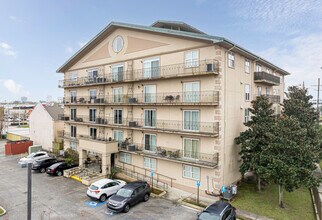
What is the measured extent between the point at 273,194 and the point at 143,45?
1981 centimetres

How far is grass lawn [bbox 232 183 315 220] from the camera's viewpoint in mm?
16641

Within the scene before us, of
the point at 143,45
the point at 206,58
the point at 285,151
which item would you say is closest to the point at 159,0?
the point at 143,45

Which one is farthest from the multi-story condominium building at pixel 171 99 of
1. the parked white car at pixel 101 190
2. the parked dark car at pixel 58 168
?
the parked white car at pixel 101 190

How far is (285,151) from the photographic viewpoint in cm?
1708

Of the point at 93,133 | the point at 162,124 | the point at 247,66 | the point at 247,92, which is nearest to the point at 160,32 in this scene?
the point at 162,124

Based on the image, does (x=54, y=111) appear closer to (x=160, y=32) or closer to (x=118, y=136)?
(x=118, y=136)

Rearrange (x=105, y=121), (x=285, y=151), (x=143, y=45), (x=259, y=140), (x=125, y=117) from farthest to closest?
(x=105, y=121) < (x=125, y=117) < (x=143, y=45) < (x=259, y=140) < (x=285, y=151)

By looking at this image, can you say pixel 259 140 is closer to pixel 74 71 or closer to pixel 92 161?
pixel 92 161

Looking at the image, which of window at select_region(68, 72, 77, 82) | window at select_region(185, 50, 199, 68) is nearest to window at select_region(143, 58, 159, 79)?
window at select_region(185, 50, 199, 68)

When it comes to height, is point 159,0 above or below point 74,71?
above

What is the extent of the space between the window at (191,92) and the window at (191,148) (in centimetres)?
379

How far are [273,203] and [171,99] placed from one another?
12.7 m

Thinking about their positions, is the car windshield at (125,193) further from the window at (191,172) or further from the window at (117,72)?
the window at (117,72)

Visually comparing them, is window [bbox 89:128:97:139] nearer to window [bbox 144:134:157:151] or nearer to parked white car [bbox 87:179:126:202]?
window [bbox 144:134:157:151]
